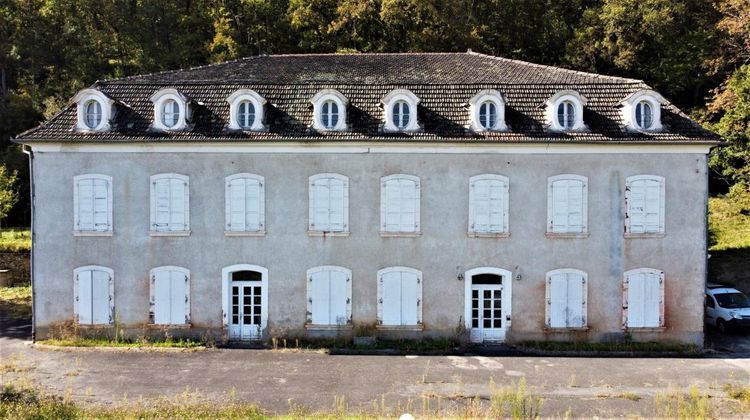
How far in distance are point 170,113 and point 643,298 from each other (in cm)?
1553

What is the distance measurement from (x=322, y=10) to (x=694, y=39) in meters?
21.6

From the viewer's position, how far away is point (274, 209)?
17.6 m

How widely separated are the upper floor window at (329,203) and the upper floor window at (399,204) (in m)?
1.13

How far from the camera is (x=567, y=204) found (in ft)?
57.1

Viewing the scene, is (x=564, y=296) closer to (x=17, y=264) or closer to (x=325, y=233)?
(x=325, y=233)

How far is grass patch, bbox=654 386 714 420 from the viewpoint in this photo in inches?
465

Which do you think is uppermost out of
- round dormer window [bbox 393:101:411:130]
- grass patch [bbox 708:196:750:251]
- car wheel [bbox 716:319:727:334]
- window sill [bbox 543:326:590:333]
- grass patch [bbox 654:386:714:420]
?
round dormer window [bbox 393:101:411:130]

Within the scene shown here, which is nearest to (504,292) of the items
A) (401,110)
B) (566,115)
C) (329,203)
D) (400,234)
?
(400,234)

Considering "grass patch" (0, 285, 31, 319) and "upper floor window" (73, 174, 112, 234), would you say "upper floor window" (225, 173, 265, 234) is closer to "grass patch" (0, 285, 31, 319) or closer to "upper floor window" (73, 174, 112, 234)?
"upper floor window" (73, 174, 112, 234)

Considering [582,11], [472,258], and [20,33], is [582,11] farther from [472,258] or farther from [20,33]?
[20,33]

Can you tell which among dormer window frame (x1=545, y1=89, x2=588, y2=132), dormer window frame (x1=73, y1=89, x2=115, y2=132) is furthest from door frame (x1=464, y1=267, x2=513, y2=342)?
dormer window frame (x1=73, y1=89, x2=115, y2=132)

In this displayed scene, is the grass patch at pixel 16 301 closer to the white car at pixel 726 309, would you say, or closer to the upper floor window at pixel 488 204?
the upper floor window at pixel 488 204

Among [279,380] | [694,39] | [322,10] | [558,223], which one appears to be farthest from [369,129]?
[694,39]

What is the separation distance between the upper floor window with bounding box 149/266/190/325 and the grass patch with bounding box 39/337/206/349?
58 cm
